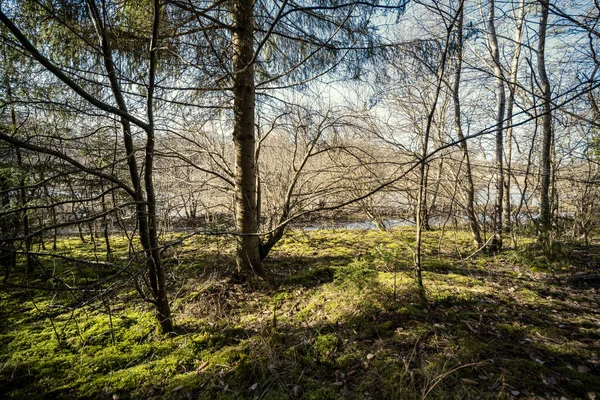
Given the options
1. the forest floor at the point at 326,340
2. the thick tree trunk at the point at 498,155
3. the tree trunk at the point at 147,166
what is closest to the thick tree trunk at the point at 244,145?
the forest floor at the point at 326,340

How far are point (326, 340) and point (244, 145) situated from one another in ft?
8.04

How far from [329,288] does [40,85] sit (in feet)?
13.7

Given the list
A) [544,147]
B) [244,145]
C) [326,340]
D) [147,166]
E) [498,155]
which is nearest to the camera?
[147,166]

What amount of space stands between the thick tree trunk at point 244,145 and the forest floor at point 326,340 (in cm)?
54

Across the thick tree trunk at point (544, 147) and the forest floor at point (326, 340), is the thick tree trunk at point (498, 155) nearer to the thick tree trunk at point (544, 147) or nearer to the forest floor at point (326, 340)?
the thick tree trunk at point (544, 147)

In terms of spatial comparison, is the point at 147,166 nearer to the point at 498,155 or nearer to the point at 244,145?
the point at 244,145

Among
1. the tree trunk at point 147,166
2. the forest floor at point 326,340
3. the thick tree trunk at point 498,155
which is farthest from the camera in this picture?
the thick tree trunk at point 498,155

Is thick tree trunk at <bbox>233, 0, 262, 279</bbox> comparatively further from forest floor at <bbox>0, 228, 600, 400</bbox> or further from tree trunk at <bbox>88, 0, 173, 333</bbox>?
tree trunk at <bbox>88, 0, 173, 333</bbox>

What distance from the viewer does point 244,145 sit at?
3.37 meters

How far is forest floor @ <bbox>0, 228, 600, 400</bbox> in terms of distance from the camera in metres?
2.04

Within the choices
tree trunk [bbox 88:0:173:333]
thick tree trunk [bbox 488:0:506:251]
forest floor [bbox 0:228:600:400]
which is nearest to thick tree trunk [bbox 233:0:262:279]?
forest floor [bbox 0:228:600:400]

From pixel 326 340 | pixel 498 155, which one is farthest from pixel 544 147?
pixel 326 340

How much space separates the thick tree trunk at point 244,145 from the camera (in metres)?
3.10

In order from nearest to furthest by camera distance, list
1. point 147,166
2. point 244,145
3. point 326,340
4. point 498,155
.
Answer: point 147,166 < point 326,340 < point 244,145 < point 498,155
